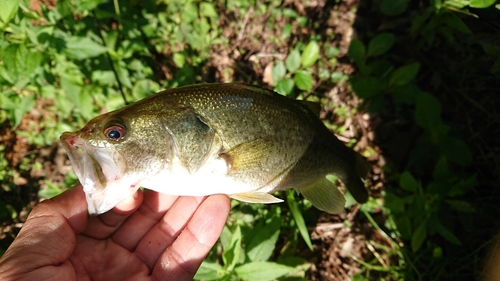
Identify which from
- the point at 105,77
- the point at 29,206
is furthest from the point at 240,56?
the point at 29,206

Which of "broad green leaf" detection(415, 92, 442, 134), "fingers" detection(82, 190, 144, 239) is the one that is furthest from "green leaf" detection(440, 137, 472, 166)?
"fingers" detection(82, 190, 144, 239)

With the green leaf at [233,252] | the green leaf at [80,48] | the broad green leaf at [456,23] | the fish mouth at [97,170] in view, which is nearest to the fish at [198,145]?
the fish mouth at [97,170]

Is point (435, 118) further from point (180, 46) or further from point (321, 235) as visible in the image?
point (180, 46)

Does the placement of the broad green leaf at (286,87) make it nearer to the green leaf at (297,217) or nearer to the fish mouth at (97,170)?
the green leaf at (297,217)

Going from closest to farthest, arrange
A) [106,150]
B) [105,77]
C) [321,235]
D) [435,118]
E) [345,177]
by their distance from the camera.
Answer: [106,150]
[345,177]
[435,118]
[105,77]
[321,235]

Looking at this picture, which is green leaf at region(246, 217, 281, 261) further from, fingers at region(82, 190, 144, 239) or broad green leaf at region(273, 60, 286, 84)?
broad green leaf at region(273, 60, 286, 84)
